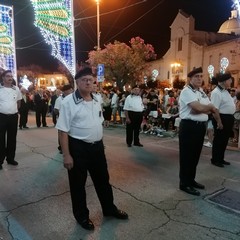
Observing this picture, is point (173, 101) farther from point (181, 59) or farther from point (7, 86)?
point (181, 59)

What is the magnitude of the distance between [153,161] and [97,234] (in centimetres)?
379

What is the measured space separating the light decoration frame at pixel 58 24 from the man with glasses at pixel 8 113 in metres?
10.1

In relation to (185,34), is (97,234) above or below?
below

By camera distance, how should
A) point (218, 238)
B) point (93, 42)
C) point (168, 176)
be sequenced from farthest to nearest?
point (93, 42) → point (168, 176) → point (218, 238)

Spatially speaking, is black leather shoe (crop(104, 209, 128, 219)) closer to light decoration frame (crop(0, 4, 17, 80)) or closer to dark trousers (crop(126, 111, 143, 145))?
dark trousers (crop(126, 111, 143, 145))

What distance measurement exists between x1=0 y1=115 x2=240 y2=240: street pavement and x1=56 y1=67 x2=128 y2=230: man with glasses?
44 cm

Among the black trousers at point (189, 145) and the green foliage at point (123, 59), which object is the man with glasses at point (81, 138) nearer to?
the black trousers at point (189, 145)

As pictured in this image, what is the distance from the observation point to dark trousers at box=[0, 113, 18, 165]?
6.59m

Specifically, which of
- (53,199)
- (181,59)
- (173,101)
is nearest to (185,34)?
(181,59)

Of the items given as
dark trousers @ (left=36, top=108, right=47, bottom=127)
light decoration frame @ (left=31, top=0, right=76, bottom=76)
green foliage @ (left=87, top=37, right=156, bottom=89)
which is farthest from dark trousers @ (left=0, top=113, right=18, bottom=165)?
green foliage @ (left=87, top=37, right=156, bottom=89)

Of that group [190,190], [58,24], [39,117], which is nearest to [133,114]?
[190,190]

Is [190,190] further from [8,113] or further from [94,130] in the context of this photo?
[8,113]

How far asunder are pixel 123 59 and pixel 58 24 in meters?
16.6

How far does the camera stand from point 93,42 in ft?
145
